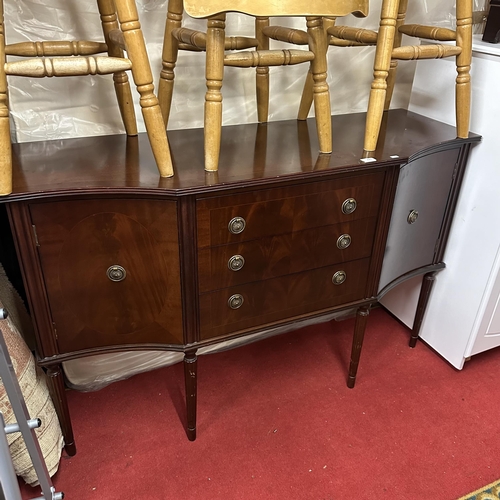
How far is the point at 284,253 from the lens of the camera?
1288mm

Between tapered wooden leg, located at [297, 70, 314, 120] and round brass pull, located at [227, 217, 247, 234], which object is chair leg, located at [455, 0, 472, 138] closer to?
tapered wooden leg, located at [297, 70, 314, 120]

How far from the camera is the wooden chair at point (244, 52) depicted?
99 centimetres

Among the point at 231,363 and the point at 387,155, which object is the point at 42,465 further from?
the point at 387,155

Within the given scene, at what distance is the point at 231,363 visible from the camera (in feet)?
5.88

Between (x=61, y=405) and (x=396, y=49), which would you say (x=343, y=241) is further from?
(x=61, y=405)

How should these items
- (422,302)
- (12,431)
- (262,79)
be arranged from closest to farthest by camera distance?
1. (12,431)
2. (262,79)
3. (422,302)

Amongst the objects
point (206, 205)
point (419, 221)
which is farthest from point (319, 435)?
point (206, 205)

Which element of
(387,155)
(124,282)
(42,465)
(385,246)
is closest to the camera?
(42,465)

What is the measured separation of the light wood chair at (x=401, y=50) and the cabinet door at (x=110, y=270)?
60 centimetres

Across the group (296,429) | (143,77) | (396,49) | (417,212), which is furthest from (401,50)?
(296,429)

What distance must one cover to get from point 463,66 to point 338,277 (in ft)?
2.23

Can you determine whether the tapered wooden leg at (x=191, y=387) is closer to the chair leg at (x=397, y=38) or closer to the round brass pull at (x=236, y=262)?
the round brass pull at (x=236, y=262)

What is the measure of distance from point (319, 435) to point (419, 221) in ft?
2.36

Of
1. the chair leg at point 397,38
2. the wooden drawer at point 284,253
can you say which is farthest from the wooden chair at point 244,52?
the chair leg at point 397,38
